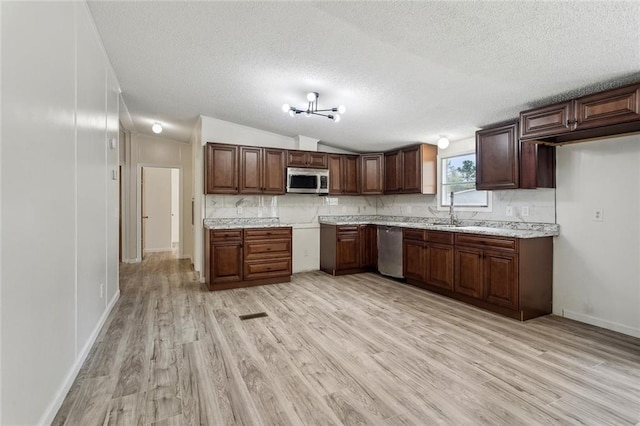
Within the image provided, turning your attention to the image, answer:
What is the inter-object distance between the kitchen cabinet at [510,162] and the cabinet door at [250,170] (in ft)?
10.0

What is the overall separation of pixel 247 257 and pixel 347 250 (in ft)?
5.55

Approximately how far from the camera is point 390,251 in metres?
5.04

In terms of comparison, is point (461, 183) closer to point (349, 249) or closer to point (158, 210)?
point (349, 249)

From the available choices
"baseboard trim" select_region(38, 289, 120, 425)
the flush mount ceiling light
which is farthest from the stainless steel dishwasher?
"baseboard trim" select_region(38, 289, 120, 425)

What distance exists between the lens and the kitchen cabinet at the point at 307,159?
518 centimetres

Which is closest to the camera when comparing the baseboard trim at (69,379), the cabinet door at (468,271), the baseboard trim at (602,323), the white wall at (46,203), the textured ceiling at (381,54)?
the white wall at (46,203)

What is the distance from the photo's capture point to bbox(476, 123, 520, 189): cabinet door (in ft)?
11.8

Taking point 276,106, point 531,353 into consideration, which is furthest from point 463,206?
point 276,106

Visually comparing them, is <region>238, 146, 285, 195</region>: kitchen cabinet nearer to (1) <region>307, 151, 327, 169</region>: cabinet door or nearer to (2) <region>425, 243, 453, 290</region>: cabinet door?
(1) <region>307, 151, 327, 169</region>: cabinet door

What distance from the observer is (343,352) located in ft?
8.46

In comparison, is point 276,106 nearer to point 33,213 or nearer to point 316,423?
point 33,213

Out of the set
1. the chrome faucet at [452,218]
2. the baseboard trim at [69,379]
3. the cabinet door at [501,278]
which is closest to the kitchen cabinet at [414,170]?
the chrome faucet at [452,218]

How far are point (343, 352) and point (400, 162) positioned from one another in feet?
12.1

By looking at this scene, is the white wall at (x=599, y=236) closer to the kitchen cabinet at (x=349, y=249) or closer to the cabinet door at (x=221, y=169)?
the kitchen cabinet at (x=349, y=249)
